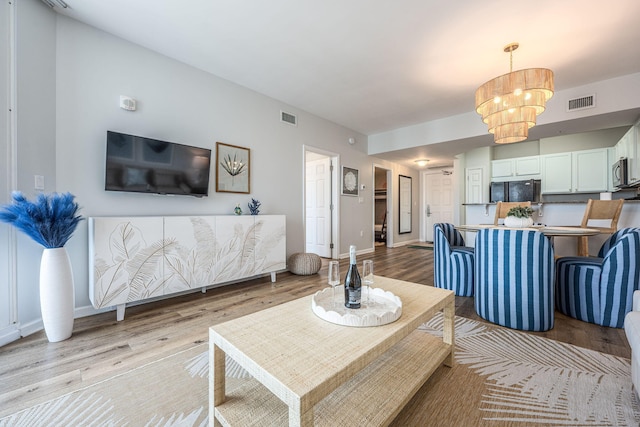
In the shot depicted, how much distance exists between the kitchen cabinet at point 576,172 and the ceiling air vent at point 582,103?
117 inches

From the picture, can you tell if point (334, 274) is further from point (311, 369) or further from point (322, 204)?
point (322, 204)

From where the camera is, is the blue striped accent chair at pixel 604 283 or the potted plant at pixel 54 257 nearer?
the potted plant at pixel 54 257

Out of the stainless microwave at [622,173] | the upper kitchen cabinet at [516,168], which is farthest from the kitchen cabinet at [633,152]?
the upper kitchen cabinet at [516,168]

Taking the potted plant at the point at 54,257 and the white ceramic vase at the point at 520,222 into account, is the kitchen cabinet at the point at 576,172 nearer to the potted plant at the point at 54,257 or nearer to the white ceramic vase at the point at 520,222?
the white ceramic vase at the point at 520,222

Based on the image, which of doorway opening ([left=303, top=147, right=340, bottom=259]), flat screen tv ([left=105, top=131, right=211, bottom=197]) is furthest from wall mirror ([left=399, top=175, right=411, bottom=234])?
flat screen tv ([left=105, top=131, right=211, bottom=197])

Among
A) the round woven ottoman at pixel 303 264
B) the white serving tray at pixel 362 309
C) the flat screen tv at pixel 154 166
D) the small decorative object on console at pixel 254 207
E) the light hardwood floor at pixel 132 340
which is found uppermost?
the flat screen tv at pixel 154 166

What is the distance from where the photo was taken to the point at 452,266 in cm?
293

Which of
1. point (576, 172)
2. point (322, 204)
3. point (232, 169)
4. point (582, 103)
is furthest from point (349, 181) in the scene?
point (576, 172)

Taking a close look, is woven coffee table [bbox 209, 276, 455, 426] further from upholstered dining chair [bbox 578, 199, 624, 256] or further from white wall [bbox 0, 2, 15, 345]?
upholstered dining chair [bbox 578, 199, 624, 256]

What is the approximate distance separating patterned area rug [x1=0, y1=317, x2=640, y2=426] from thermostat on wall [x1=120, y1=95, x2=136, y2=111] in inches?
92.9

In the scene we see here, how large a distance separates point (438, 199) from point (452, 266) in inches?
214

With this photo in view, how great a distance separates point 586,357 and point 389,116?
13.0 feet

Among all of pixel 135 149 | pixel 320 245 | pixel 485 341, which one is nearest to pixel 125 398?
pixel 135 149

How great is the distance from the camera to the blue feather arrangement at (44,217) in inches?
68.2
